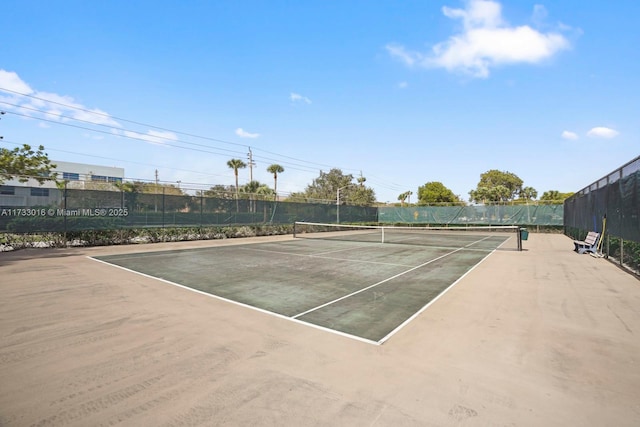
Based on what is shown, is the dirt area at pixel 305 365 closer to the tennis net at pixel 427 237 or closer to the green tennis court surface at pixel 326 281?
the green tennis court surface at pixel 326 281

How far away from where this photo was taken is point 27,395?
2.86 m

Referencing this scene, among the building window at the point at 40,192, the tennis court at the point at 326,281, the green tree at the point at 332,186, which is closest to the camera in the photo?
the tennis court at the point at 326,281

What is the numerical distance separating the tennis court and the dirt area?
0.43 meters

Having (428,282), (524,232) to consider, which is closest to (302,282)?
(428,282)

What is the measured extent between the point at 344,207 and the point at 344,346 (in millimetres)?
27149

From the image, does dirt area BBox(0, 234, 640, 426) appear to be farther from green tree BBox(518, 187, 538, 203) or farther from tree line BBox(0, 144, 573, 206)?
green tree BBox(518, 187, 538, 203)

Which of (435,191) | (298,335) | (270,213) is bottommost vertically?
(298,335)

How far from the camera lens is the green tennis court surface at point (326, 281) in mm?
5196

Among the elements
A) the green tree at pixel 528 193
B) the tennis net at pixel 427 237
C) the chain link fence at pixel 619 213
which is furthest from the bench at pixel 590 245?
the green tree at pixel 528 193

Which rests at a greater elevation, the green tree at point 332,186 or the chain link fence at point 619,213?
the green tree at point 332,186

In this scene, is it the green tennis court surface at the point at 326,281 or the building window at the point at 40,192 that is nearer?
the green tennis court surface at the point at 326,281

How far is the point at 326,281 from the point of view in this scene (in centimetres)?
781

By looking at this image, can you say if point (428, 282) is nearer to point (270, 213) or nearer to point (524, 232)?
point (524, 232)

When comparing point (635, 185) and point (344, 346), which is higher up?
point (635, 185)
